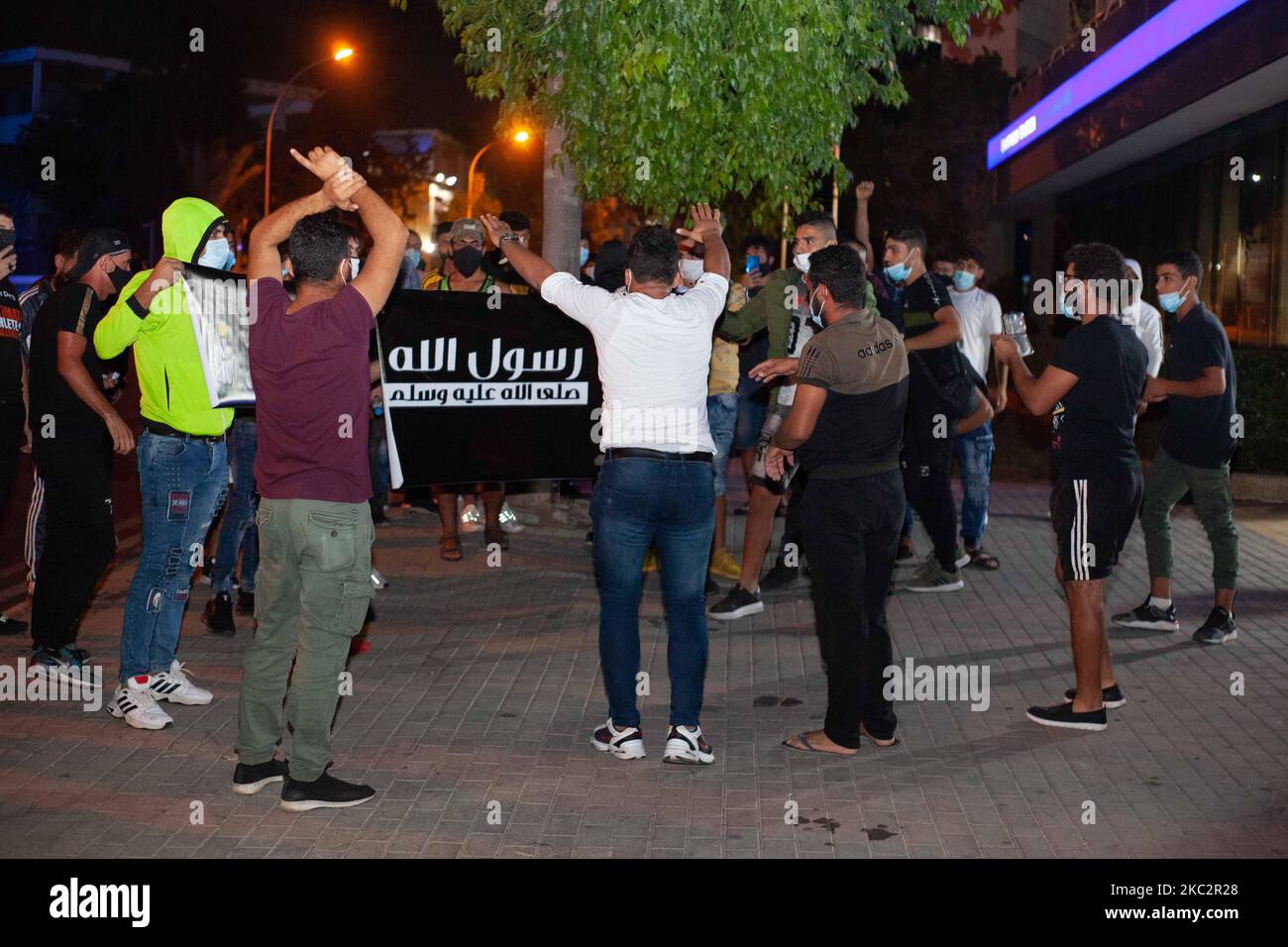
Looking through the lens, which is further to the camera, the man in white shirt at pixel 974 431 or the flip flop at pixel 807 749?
the man in white shirt at pixel 974 431

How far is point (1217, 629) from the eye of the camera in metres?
8.17

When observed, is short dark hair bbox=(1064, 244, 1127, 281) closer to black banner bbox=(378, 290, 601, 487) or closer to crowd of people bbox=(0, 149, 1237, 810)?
crowd of people bbox=(0, 149, 1237, 810)

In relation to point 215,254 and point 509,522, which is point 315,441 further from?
point 509,522

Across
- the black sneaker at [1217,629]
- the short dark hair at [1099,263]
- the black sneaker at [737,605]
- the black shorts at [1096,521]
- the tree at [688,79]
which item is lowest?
the black sneaker at [1217,629]

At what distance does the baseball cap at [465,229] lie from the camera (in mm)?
9680

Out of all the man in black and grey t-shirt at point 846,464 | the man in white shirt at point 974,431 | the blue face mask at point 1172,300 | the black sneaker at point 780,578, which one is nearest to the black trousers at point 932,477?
the black sneaker at point 780,578

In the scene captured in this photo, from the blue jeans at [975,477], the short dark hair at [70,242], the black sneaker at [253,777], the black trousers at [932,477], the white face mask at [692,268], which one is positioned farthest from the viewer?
the blue jeans at [975,477]

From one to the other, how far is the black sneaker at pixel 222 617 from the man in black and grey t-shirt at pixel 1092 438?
4547 millimetres

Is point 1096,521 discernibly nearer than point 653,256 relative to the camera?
No

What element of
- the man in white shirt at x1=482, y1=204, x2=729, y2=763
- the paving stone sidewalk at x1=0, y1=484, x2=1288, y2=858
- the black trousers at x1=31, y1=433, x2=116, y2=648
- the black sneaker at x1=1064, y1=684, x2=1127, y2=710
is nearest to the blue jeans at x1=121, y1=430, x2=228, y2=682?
the paving stone sidewalk at x1=0, y1=484, x2=1288, y2=858

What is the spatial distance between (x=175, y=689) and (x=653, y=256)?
3.07 meters

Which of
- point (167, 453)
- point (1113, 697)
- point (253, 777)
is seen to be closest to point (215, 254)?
point (167, 453)

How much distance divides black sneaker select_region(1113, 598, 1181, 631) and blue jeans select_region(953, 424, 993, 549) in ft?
6.70

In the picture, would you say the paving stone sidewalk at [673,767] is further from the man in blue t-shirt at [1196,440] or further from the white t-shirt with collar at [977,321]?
the white t-shirt with collar at [977,321]
